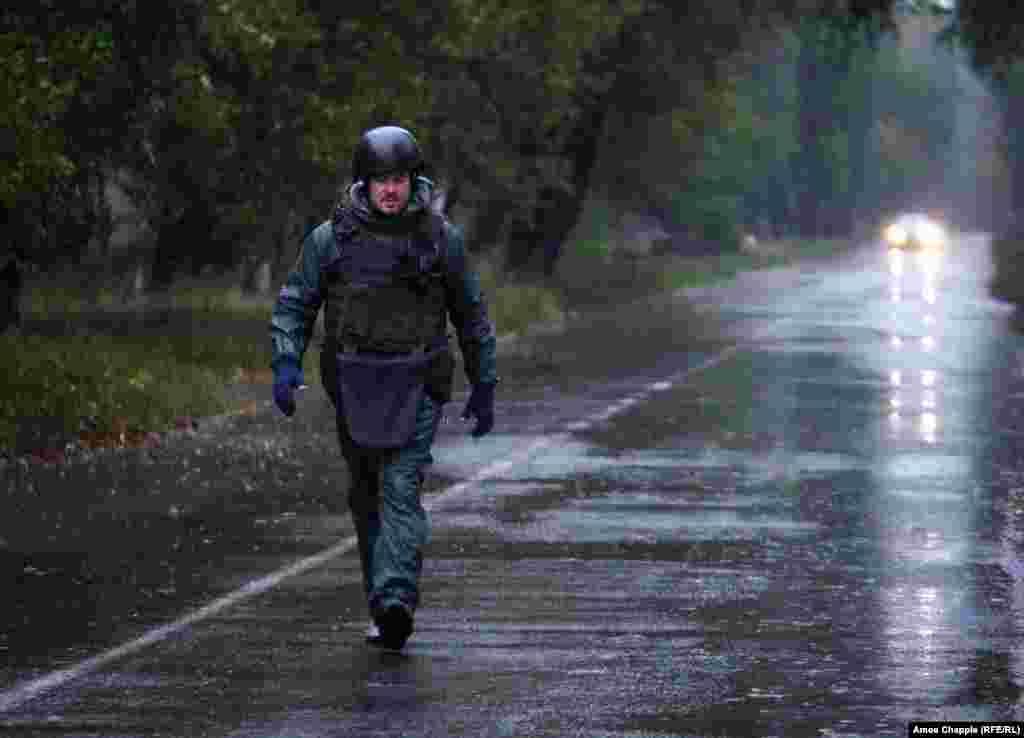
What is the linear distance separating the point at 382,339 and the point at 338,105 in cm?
2201

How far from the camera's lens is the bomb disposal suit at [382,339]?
11.1m

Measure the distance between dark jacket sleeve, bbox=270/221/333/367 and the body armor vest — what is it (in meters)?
0.07

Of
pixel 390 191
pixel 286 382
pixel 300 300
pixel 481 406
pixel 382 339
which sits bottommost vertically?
pixel 481 406

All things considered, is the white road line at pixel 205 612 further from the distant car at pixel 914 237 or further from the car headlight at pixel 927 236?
the car headlight at pixel 927 236

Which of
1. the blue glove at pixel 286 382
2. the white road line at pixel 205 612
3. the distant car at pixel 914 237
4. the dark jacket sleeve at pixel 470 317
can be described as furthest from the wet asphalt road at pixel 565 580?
the distant car at pixel 914 237

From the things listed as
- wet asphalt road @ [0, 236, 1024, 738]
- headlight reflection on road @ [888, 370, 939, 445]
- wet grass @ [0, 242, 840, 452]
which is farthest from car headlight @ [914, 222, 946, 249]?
wet asphalt road @ [0, 236, 1024, 738]

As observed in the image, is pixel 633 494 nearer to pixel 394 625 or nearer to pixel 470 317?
pixel 470 317

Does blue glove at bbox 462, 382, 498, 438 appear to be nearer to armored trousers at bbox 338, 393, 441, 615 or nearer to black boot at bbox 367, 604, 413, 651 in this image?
armored trousers at bbox 338, 393, 441, 615

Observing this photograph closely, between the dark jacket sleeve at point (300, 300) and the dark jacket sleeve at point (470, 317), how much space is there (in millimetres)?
497

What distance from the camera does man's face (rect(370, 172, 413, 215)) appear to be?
11.1m

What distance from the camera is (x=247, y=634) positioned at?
457 inches

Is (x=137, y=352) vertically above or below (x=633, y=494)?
above

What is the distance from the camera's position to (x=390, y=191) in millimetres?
11086

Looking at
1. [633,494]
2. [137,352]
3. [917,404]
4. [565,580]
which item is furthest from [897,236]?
[565,580]
